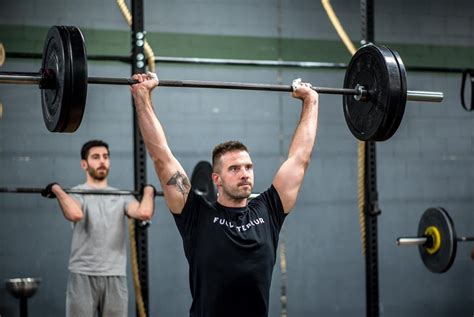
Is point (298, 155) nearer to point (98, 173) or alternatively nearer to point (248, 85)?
point (248, 85)

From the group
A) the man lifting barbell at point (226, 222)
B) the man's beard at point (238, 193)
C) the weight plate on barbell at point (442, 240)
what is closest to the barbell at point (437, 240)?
the weight plate on barbell at point (442, 240)

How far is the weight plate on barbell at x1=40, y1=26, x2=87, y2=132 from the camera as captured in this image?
278cm

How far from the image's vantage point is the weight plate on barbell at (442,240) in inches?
196

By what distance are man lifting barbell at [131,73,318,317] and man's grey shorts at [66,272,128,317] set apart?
5.41 feet

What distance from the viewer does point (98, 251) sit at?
4.44 metres

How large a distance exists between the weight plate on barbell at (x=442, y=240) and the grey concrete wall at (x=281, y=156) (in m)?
0.66

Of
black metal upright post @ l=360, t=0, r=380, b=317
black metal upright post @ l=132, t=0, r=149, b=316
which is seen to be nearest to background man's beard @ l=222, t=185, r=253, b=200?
black metal upright post @ l=132, t=0, r=149, b=316

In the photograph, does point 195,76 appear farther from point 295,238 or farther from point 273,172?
point 295,238

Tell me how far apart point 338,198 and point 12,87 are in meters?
2.46

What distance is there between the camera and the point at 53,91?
2971 mm

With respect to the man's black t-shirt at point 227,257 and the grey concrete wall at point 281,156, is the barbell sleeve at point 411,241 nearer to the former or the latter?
the grey concrete wall at point 281,156

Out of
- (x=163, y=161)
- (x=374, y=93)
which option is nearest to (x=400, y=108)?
(x=374, y=93)

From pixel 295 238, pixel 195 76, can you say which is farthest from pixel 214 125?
pixel 295 238

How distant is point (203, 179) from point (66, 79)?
7.34 feet
